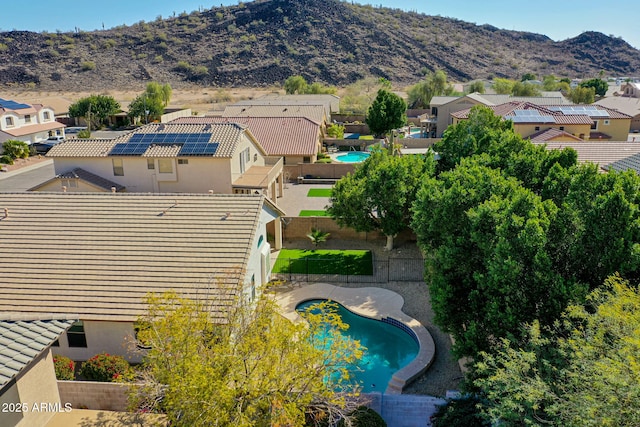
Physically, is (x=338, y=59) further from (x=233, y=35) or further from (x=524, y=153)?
(x=524, y=153)

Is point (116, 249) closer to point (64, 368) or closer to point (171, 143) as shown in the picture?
point (64, 368)

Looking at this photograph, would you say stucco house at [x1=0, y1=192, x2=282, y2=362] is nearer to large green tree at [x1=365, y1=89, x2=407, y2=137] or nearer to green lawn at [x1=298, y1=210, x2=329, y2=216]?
green lawn at [x1=298, y1=210, x2=329, y2=216]

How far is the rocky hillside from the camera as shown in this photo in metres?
143

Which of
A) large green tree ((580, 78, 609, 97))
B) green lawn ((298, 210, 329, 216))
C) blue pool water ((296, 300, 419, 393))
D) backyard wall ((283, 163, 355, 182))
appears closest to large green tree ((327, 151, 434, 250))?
blue pool water ((296, 300, 419, 393))

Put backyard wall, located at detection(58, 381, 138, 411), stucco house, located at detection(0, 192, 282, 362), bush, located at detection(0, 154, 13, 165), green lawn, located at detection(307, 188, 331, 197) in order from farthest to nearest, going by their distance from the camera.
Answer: bush, located at detection(0, 154, 13, 165) → green lawn, located at detection(307, 188, 331, 197) → stucco house, located at detection(0, 192, 282, 362) → backyard wall, located at detection(58, 381, 138, 411)

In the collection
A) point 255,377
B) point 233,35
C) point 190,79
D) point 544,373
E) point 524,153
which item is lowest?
point 544,373

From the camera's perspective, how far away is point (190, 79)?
468 feet

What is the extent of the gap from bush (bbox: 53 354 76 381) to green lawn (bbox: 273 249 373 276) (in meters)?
13.1

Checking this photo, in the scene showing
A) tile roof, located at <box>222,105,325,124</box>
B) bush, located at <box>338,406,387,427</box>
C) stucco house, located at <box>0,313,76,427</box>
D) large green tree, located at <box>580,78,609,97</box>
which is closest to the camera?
stucco house, located at <box>0,313,76,427</box>

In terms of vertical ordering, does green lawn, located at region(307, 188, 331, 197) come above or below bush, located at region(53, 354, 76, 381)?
above

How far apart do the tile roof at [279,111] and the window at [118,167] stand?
30475mm

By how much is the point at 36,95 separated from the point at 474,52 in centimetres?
13996

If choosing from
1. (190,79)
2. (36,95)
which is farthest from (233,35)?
(36,95)

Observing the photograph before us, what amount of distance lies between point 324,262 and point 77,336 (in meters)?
15.0
